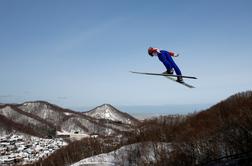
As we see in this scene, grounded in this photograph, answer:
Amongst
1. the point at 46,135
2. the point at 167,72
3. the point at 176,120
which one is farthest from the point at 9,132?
the point at 167,72

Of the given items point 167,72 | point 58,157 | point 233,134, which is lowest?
point 58,157

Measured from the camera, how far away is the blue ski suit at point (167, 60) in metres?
10.8

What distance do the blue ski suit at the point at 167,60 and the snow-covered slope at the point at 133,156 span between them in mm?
20781

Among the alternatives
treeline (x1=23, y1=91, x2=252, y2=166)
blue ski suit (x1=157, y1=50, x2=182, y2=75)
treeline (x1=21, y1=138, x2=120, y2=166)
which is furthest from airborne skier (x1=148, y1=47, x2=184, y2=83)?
treeline (x1=21, y1=138, x2=120, y2=166)

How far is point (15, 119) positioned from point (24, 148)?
7719cm

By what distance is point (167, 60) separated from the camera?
428 inches

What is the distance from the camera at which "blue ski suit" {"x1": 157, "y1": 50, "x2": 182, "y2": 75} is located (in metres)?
10.8

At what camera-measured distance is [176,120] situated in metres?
58.0

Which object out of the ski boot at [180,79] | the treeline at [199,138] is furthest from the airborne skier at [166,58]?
the treeline at [199,138]

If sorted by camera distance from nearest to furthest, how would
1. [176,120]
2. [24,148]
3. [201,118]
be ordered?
[201,118], [176,120], [24,148]

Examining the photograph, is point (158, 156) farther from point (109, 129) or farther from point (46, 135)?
point (109, 129)

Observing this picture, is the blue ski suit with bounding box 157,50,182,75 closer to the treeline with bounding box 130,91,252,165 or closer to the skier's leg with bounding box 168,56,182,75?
the skier's leg with bounding box 168,56,182,75

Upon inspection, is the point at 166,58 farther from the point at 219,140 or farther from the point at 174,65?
the point at 219,140

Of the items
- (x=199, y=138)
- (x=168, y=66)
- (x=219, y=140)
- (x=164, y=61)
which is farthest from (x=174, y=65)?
(x=199, y=138)
